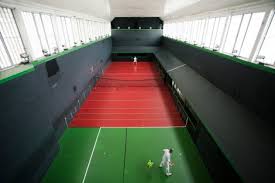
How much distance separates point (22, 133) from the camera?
3270 mm

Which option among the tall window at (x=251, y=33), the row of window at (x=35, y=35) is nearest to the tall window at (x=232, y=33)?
the tall window at (x=251, y=33)

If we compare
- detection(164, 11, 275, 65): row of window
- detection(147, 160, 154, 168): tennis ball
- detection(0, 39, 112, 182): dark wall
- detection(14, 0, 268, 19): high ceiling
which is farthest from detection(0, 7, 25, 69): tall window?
detection(164, 11, 275, 65): row of window

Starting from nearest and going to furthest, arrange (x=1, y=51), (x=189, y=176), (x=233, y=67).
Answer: (x=1, y=51), (x=189, y=176), (x=233, y=67)

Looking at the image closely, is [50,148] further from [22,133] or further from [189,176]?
[189,176]

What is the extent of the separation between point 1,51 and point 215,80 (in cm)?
619

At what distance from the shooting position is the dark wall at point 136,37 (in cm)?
1655

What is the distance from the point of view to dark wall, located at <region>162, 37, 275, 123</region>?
3.08m

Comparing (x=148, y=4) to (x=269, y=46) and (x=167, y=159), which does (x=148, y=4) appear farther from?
(x=167, y=159)

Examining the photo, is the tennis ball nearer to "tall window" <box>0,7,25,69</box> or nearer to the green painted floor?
the green painted floor

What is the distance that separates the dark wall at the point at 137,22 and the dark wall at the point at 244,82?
11742 mm

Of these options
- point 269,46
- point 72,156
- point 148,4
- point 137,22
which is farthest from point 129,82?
point 137,22

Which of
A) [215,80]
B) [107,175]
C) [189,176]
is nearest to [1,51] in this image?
[107,175]

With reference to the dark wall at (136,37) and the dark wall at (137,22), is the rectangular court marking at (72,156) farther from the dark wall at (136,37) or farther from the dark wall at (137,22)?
the dark wall at (137,22)

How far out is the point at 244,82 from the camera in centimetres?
379
